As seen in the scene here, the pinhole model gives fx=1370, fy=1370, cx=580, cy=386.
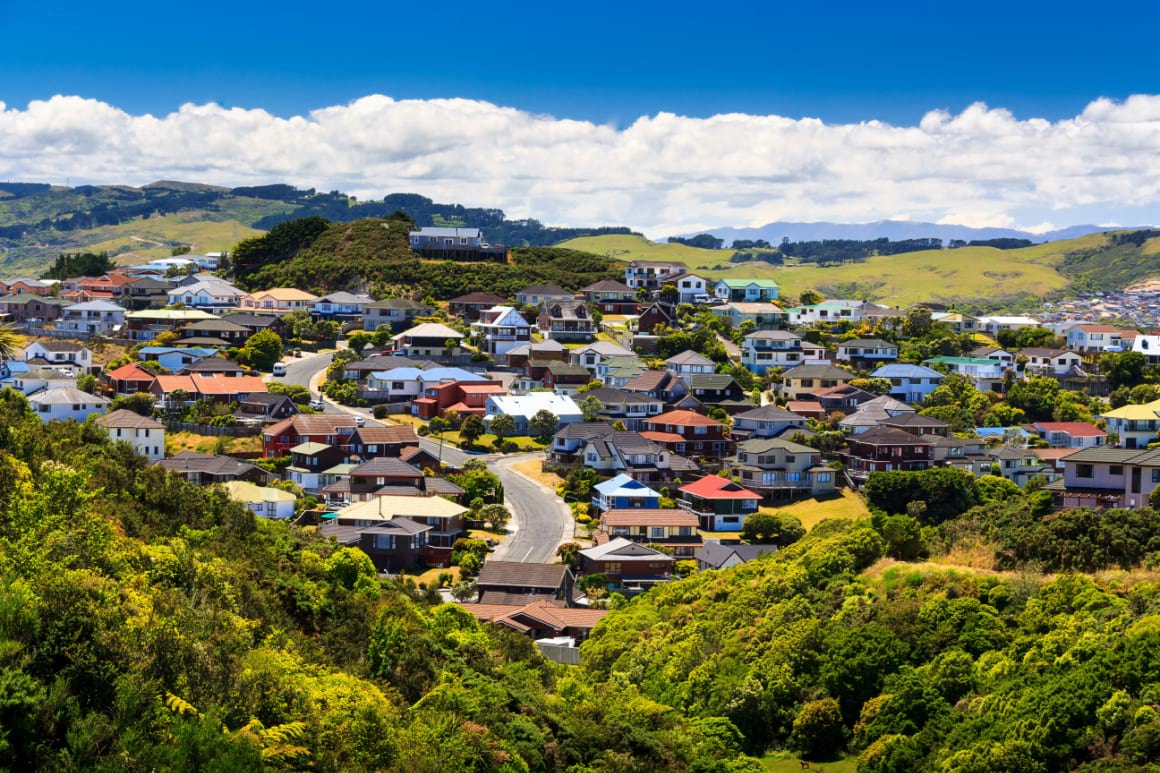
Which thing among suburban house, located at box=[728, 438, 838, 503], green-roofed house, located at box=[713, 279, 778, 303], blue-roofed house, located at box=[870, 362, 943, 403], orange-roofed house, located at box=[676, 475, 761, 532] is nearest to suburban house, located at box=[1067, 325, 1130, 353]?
blue-roofed house, located at box=[870, 362, 943, 403]

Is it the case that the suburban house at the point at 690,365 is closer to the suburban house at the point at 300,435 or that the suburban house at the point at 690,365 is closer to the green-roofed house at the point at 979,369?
the green-roofed house at the point at 979,369

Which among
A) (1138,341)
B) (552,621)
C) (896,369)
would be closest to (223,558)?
(552,621)

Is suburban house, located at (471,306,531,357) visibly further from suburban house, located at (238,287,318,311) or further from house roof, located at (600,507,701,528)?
house roof, located at (600,507,701,528)

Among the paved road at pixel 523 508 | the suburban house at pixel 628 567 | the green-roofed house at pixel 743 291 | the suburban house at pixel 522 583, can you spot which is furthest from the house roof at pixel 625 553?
the green-roofed house at pixel 743 291

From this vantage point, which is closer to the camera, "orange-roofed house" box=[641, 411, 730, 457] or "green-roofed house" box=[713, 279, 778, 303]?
"orange-roofed house" box=[641, 411, 730, 457]

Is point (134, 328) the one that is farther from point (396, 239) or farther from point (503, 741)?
point (503, 741)

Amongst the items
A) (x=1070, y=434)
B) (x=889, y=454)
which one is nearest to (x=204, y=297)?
(x=889, y=454)
